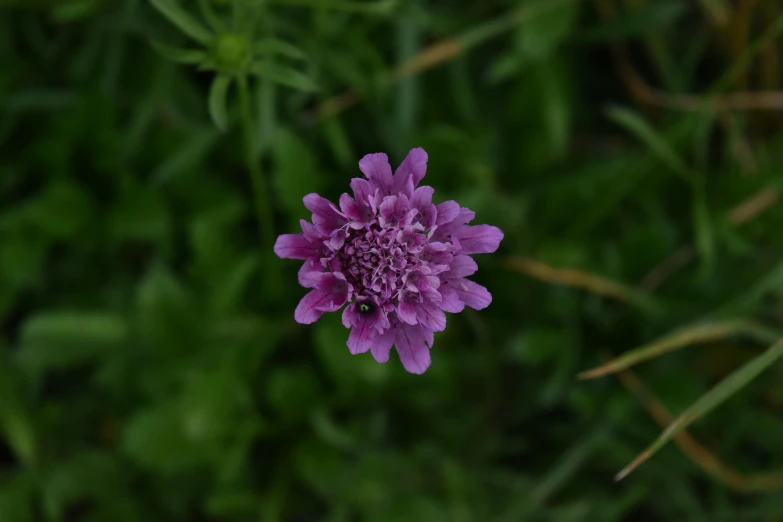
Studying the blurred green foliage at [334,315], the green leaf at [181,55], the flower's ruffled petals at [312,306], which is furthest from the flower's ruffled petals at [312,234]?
the blurred green foliage at [334,315]

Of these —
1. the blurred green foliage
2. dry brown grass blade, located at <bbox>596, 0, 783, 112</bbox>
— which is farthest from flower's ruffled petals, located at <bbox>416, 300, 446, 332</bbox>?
dry brown grass blade, located at <bbox>596, 0, 783, 112</bbox>

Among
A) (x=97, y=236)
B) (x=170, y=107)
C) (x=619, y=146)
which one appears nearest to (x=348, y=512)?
(x=97, y=236)

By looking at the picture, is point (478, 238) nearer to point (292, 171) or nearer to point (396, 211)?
point (396, 211)

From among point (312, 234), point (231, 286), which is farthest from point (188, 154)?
point (312, 234)

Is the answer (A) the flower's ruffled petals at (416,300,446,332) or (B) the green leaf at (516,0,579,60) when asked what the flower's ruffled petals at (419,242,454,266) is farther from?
(B) the green leaf at (516,0,579,60)

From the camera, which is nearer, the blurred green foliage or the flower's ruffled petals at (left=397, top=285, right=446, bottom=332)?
the flower's ruffled petals at (left=397, top=285, right=446, bottom=332)

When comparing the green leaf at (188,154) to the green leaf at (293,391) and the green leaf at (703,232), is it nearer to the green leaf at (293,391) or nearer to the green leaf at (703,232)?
the green leaf at (293,391)
